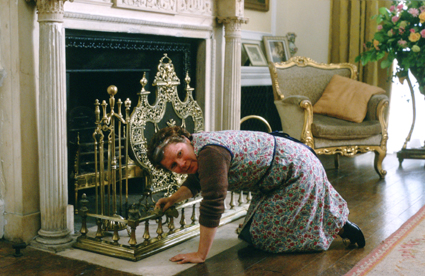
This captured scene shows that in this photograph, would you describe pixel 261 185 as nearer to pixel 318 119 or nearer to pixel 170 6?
pixel 170 6

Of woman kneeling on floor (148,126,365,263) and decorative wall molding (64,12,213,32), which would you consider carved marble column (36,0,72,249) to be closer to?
decorative wall molding (64,12,213,32)

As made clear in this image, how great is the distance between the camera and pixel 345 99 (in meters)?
4.28

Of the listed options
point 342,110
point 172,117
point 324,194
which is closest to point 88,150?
point 172,117

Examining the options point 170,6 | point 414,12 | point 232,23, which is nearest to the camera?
point 170,6

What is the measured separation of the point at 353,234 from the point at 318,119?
190 centimetres

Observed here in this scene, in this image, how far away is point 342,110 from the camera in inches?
166

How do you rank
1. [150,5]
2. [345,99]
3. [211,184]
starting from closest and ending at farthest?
1. [211,184]
2. [150,5]
3. [345,99]

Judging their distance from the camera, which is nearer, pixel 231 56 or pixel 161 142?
pixel 161 142

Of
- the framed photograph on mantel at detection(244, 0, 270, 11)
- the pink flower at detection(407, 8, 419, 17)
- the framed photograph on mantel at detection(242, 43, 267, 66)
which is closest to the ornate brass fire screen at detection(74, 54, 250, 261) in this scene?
the framed photograph on mantel at detection(242, 43, 267, 66)

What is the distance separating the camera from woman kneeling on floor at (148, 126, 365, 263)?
6.68 ft

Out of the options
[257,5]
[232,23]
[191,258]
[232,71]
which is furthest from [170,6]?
[257,5]

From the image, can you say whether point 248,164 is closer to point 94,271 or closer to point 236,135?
point 236,135

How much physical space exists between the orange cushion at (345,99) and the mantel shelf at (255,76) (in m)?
0.63

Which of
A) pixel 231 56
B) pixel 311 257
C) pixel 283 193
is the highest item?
pixel 231 56
